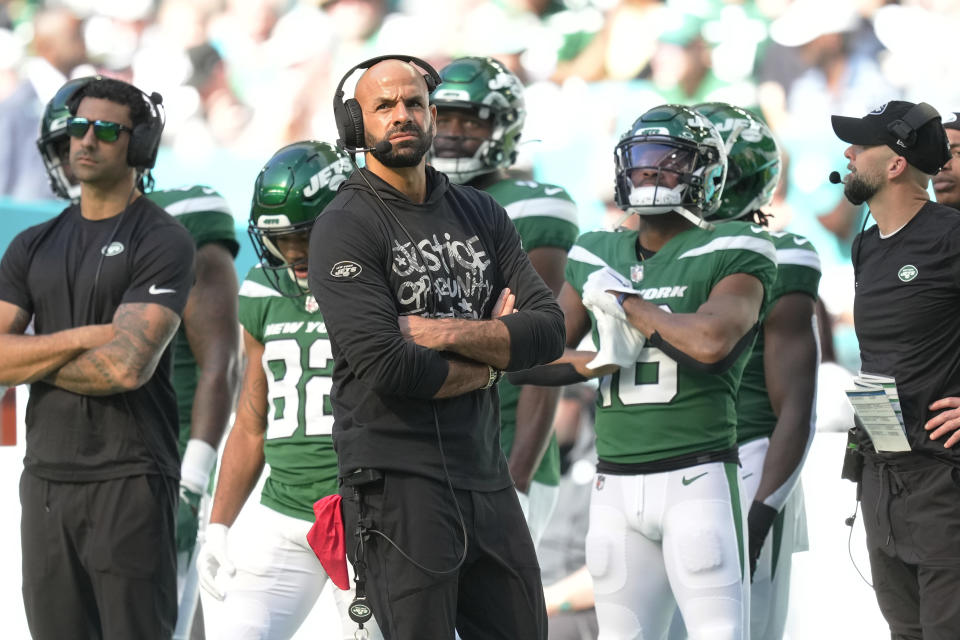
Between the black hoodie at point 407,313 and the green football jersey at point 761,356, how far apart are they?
4.91 feet

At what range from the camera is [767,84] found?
8.04 m

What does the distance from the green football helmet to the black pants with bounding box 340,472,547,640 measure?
114 centimetres

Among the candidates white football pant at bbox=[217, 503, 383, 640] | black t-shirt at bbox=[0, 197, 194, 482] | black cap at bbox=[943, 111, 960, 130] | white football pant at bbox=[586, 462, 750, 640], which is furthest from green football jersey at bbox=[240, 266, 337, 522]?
black cap at bbox=[943, 111, 960, 130]

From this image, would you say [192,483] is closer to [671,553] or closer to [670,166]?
[671,553]

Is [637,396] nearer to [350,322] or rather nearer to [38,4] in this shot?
[350,322]

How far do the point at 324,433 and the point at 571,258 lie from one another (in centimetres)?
86

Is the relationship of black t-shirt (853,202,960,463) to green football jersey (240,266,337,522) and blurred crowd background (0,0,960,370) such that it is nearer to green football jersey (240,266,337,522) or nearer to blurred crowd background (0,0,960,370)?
green football jersey (240,266,337,522)

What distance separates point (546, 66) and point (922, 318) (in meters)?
5.11

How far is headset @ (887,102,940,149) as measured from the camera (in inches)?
142

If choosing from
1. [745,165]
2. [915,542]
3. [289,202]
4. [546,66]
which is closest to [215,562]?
[289,202]

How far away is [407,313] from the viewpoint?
9.10ft

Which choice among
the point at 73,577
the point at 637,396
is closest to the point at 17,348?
the point at 73,577

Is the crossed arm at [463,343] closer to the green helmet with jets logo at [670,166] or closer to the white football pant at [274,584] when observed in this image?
the white football pant at [274,584]

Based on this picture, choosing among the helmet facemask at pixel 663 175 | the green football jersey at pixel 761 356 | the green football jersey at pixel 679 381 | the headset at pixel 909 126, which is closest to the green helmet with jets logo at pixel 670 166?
the helmet facemask at pixel 663 175
